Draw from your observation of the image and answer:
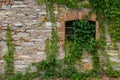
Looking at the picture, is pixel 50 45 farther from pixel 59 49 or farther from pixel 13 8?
pixel 13 8

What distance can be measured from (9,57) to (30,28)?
106cm

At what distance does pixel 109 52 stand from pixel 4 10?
10.7ft

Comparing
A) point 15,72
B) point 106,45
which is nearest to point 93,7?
point 106,45

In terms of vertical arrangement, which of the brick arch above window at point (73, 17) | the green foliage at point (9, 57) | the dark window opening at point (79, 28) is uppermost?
the brick arch above window at point (73, 17)

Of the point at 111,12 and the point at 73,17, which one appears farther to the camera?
the point at 73,17

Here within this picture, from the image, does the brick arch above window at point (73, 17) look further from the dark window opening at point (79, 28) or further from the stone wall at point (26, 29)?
the stone wall at point (26, 29)

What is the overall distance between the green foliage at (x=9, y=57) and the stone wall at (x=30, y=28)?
0.10 m

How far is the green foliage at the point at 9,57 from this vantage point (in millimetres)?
9602

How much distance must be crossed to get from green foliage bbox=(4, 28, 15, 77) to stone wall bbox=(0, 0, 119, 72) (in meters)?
0.10

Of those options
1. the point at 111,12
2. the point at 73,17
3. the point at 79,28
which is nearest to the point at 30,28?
the point at 73,17

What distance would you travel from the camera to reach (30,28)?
376 inches

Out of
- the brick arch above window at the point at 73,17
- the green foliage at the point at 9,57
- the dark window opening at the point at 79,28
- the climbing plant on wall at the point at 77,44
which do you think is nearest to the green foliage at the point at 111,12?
the climbing plant on wall at the point at 77,44

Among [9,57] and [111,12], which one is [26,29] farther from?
[111,12]

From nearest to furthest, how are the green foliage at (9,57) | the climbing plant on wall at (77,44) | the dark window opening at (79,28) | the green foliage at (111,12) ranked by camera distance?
the green foliage at (111,12), the climbing plant on wall at (77,44), the dark window opening at (79,28), the green foliage at (9,57)
